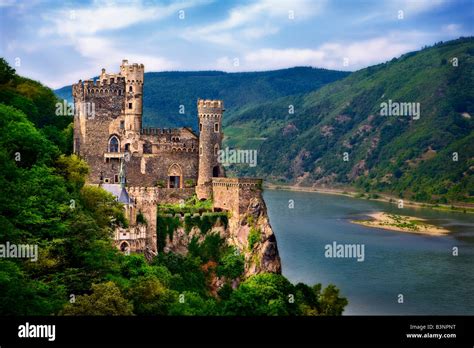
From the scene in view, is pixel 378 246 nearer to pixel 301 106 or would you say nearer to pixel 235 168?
pixel 235 168

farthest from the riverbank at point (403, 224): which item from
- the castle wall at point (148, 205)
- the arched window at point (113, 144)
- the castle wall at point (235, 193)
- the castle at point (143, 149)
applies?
the castle wall at point (148, 205)

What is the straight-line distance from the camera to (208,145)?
42.6m

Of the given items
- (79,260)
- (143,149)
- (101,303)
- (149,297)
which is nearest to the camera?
(101,303)

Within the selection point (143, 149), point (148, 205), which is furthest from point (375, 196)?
point (148, 205)

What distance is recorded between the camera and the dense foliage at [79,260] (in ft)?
82.5

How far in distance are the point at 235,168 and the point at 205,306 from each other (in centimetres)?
9294

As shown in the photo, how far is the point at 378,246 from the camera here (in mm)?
68312

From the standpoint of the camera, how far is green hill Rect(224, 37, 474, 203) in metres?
111

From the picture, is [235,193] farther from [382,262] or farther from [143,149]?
[382,262]

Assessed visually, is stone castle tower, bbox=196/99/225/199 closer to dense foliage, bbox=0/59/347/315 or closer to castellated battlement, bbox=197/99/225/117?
castellated battlement, bbox=197/99/225/117

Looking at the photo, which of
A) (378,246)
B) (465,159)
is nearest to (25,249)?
(378,246)

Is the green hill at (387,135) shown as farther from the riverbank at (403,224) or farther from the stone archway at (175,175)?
the stone archway at (175,175)

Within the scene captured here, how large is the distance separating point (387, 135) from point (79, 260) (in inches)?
4185

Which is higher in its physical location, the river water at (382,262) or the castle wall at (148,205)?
the castle wall at (148,205)
